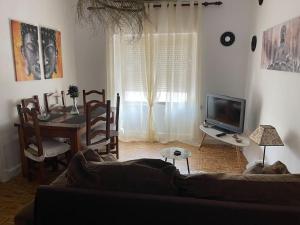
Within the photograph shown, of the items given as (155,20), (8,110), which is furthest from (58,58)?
(155,20)

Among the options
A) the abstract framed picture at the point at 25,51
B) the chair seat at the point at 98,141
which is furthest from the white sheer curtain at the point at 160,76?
the chair seat at the point at 98,141

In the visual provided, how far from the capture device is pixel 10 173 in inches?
117

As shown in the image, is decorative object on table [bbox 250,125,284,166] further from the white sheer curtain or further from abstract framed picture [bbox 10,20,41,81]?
abstract framed picture [bbox 10,20,41,81]

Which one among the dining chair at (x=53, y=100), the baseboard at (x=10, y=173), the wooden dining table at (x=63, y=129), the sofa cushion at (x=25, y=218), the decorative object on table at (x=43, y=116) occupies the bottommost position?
the baseboard at (x=10, y=173)

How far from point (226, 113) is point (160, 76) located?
132 centimetres

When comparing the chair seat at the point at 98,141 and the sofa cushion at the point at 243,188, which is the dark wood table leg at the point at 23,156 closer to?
the chair seat at the point at 98,141

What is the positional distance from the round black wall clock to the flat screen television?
3.08 ft

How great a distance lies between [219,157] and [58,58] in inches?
119

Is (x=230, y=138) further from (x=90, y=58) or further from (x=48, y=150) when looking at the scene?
(x=90, y=58)

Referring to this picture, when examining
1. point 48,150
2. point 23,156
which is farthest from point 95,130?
point 23,156

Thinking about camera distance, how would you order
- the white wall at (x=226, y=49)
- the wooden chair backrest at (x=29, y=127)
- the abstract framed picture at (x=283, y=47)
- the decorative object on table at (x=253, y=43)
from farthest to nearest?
the white wall at (x=226, y=49)
the decorative object on table at (x=253, y=43)
the wooden chair backrest at (x=29, y=127)
the abstract framed picture at (x=283, y=47)

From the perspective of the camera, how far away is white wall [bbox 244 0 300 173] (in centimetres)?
210

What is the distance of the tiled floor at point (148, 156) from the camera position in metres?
2.41

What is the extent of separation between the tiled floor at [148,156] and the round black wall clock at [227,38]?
1758 millimetres
